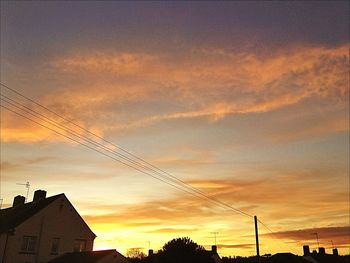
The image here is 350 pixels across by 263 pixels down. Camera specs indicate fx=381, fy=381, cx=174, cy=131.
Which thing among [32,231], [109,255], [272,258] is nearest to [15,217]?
[32,231]

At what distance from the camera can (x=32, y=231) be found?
42.8 meters

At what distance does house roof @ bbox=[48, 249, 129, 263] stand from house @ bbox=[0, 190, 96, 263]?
4.94 ft

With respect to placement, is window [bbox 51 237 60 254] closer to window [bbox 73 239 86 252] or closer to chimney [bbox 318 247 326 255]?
window [bbox 73 239 86 252]

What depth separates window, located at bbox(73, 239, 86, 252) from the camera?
46.1 metres

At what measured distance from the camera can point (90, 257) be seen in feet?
132

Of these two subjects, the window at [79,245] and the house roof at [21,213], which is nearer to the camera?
the house roof at [21,213]

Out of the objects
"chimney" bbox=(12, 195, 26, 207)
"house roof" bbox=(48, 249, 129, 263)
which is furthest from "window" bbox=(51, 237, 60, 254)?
"chimney" bbox=(12, 195, 26, 207)

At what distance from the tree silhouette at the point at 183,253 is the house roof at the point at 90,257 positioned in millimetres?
7181

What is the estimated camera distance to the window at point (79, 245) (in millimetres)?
46125

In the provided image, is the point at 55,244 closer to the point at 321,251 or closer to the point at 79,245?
the point at 79,245

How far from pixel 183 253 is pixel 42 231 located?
16.8 metres

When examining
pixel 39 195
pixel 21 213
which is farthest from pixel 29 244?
pixel 39 195

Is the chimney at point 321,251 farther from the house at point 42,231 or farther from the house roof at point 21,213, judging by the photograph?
the house roof at point 21,213

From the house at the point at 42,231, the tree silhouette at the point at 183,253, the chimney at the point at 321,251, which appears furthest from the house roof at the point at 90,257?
the chimney at the point at 321,251
